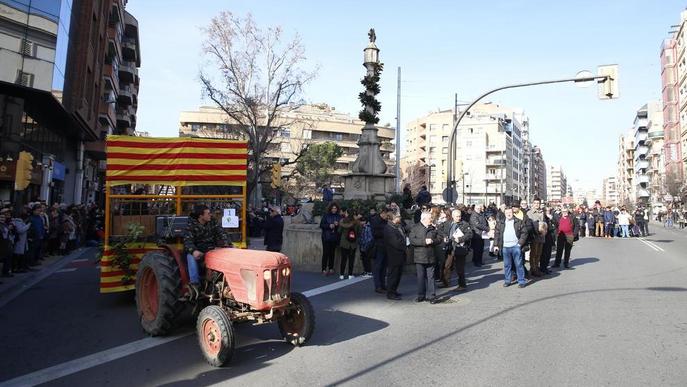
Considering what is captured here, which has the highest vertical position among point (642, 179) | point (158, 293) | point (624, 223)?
point (642, 179)

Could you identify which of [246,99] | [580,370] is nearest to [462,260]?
[580,370]

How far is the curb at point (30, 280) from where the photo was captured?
9.64m

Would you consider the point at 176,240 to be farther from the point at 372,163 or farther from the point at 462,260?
the point at 372,163

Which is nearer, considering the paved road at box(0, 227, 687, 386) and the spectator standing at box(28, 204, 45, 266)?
the paved road at box(0, 227, 687, 386)

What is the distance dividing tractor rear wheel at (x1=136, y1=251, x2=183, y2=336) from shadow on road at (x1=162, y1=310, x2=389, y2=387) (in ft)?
2.19

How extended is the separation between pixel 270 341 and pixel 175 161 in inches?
168

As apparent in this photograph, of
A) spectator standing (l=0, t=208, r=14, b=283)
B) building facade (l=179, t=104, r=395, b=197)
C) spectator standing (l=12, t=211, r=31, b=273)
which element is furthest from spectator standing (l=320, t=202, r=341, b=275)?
building facade (l=179, t=104, r=395, b=197)

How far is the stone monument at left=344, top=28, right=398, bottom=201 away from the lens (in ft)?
56.0

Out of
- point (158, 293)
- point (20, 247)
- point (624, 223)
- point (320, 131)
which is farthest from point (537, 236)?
point (320, 131)

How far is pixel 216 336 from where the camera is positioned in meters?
5.53

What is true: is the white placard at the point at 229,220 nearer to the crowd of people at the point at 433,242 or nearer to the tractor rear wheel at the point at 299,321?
the crowd of people at the point at 433,242

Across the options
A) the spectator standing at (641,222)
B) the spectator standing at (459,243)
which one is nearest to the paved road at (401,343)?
the spectator standing at (459,243)

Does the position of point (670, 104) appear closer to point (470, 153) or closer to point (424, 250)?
point (470, 153)

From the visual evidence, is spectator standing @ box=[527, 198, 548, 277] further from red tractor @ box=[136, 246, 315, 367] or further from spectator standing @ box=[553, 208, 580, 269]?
red tractor @ box=[136, 246, 315, 367]
